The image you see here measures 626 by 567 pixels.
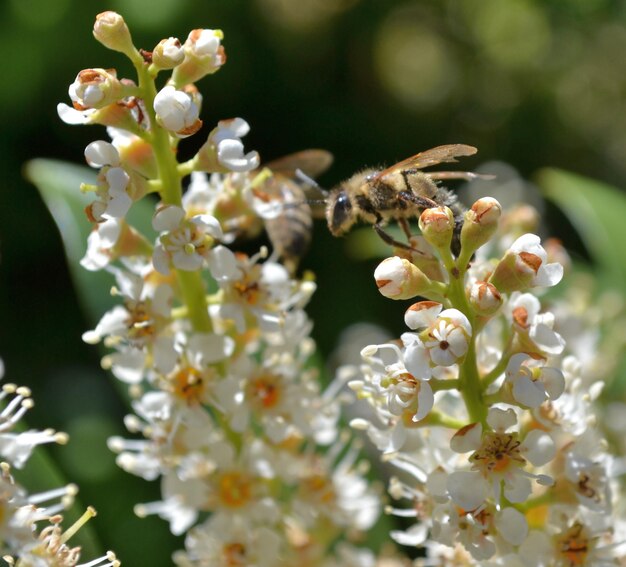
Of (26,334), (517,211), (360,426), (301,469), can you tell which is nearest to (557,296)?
(517,211)

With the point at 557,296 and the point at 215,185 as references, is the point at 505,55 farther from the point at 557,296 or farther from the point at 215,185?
the point at 215,185

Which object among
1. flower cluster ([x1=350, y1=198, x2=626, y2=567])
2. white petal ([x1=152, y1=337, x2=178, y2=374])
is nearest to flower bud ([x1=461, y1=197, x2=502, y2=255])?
flower cluster ([x1=350, y1=198, x2=626, y2=567])

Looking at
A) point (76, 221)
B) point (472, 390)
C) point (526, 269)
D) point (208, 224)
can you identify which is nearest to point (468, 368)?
point (472, 390)

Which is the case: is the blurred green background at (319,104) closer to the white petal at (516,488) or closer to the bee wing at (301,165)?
the bee wing at (301,165)

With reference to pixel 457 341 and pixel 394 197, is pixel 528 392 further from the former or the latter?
pixel 394 197

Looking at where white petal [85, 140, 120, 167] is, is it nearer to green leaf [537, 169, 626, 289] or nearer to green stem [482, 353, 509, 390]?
green stem [482, 353, 509, 390]
